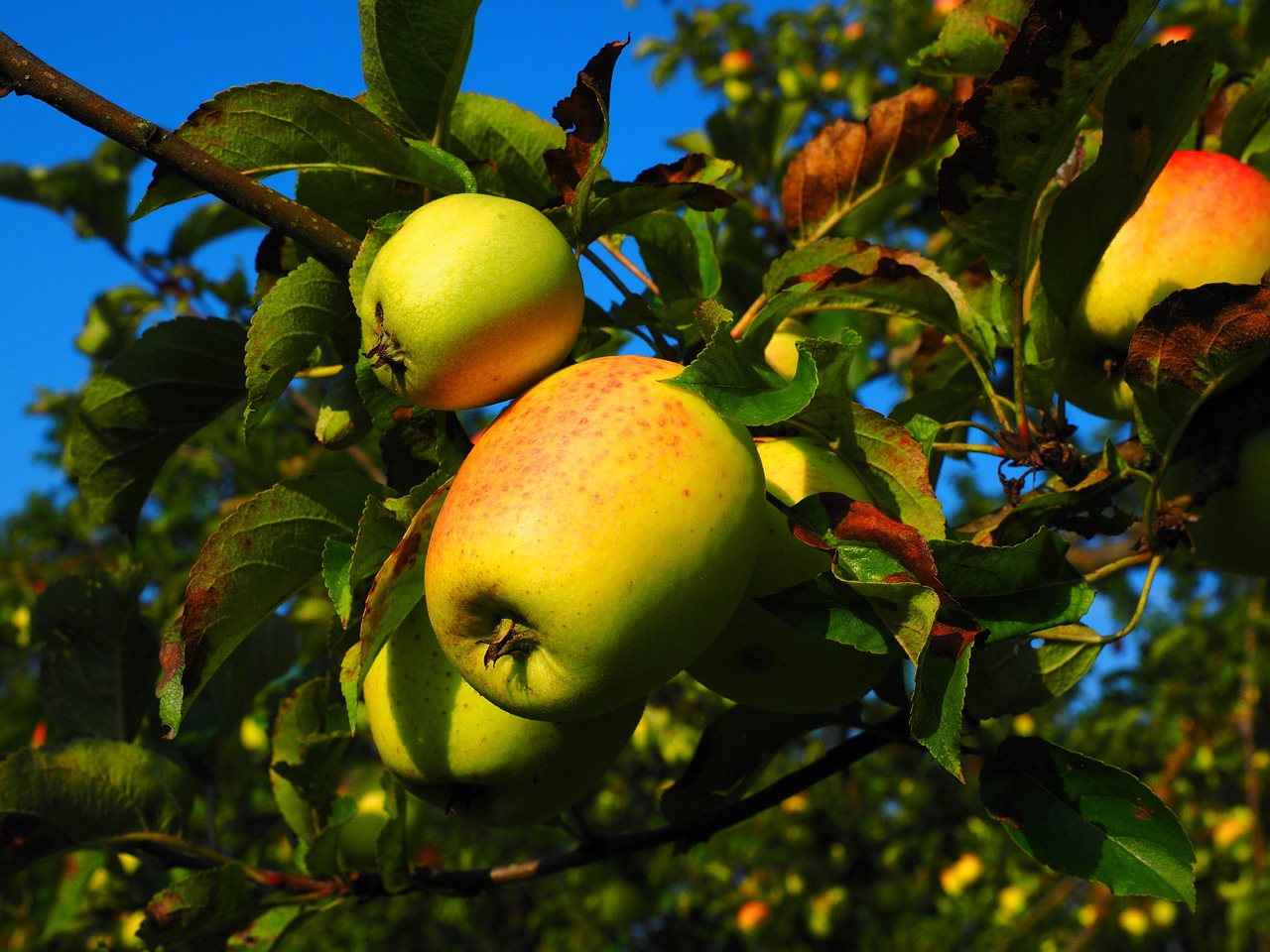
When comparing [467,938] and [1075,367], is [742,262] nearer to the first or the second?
[1075,367]

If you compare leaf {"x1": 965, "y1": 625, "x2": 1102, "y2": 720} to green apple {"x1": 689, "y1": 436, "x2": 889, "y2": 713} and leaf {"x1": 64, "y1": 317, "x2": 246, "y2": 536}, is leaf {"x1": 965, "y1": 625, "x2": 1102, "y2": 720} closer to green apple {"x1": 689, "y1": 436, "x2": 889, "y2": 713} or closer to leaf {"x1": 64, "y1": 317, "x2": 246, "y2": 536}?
green apple {"x1": 689, "y1": 436, "x2": 889, "y2": 713}

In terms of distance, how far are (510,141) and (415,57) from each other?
178mm

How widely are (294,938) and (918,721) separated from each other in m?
4.01

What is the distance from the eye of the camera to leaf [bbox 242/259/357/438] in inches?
36.4

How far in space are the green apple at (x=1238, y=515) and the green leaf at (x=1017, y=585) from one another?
30 centimetres

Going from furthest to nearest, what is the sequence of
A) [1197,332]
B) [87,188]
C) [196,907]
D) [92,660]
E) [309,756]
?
[87,188] < [92,660] < [309,756] < [196,907] < [1197,332]

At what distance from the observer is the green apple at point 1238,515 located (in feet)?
3.87

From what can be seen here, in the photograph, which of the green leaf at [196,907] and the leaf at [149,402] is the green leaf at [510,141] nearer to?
the leaf at [149,402]

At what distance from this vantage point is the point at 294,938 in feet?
13.4

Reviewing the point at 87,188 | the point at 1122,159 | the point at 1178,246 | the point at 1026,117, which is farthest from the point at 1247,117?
Answer: the point at 87,188

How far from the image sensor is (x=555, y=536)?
74cm

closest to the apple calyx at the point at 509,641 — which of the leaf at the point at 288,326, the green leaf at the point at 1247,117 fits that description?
the leaf at the point at 288,326

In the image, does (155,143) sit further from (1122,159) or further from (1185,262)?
(1185,262)

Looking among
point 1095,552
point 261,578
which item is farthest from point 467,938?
point 261,578
